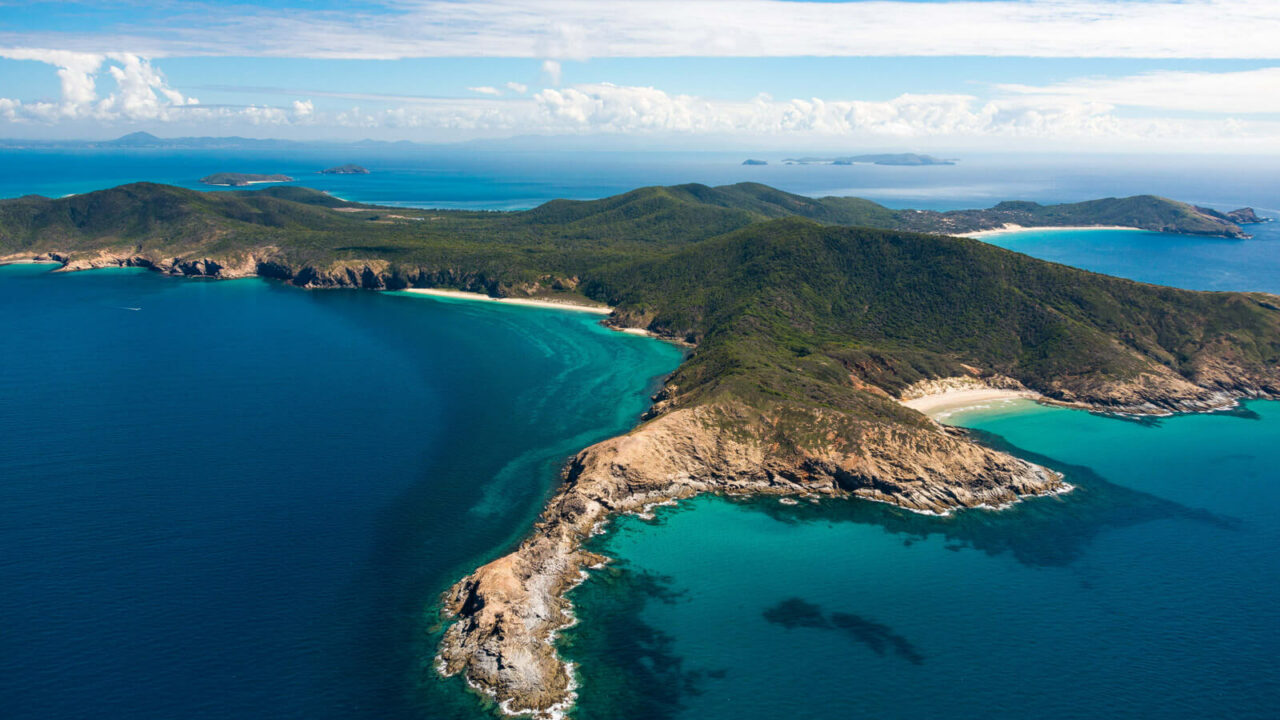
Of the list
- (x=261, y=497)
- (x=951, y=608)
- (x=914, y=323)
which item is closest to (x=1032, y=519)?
(x=951, y=608)

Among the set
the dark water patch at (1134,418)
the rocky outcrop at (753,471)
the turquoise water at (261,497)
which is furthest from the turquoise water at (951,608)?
the dark water patch at (1134,418)

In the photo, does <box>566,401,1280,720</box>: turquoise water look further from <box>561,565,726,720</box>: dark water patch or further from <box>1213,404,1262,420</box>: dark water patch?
<box>1213,404,1262,420</box>: dark water patch

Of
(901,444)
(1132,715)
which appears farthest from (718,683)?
(901,444)

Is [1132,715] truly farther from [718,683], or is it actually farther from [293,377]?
[293,377]

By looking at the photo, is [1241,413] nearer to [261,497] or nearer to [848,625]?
[848,625]

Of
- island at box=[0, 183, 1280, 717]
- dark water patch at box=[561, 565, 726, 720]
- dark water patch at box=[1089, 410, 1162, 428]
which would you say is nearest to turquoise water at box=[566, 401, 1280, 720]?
dark water patch at box=[561, 565, 726, 720]

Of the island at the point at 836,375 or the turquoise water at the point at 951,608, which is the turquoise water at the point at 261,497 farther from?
the turquoise water at the point at 951,608

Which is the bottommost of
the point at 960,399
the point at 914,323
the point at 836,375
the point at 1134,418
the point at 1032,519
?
the point at 1032,519
